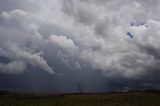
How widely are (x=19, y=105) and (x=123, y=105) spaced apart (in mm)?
33461

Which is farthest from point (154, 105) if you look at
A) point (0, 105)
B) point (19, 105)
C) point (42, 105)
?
point (0, 105)

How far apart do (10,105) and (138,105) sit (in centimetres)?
4133

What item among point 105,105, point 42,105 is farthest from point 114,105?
point 42,105

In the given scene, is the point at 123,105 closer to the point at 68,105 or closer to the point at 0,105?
the point at 68,105

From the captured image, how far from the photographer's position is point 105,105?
82.9 metres

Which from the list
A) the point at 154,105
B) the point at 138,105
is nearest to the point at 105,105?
the point at 138,105

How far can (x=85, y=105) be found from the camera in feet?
271

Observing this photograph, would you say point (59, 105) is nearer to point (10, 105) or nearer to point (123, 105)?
point (10, 105)

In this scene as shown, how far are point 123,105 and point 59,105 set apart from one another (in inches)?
812

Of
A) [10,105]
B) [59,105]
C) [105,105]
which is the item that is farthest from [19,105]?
[105,105]

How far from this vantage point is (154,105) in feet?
282

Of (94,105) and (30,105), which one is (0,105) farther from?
(94,105)

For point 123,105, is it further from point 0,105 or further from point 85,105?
point 0,105

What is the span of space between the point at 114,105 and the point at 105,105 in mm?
2872
